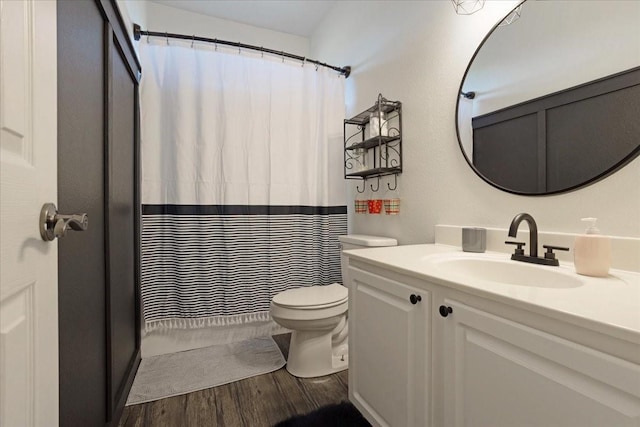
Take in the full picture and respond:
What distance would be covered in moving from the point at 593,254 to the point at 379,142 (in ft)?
3.81

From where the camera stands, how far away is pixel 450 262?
1.13m

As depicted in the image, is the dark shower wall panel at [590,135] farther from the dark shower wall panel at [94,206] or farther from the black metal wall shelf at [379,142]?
the dark shower wall panel at [94,206]

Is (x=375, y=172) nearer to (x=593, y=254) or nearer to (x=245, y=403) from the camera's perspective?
(x=593, y=254)

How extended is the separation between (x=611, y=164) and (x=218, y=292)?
2.04m

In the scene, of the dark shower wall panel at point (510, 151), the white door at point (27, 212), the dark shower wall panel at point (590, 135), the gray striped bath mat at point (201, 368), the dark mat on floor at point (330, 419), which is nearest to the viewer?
the white door at point (27, 212)

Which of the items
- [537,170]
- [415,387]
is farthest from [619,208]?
[415,387]

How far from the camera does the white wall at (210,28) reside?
2271 millimetres

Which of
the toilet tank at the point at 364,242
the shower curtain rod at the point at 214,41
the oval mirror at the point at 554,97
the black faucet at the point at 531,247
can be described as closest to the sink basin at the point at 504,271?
the black faucet at the point at 531,247

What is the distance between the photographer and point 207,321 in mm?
1958

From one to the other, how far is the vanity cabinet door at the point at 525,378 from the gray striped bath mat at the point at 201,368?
129 centimetres

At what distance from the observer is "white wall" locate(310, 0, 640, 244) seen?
960mm

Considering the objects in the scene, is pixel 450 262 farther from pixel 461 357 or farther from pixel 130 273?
pixel 130 273

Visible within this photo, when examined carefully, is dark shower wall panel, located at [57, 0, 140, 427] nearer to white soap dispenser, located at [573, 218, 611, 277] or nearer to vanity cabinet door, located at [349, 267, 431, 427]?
vanity cabinet door, located at [349, 267, 431, 427]

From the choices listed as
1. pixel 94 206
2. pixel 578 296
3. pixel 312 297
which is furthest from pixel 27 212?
pixel 312 297
